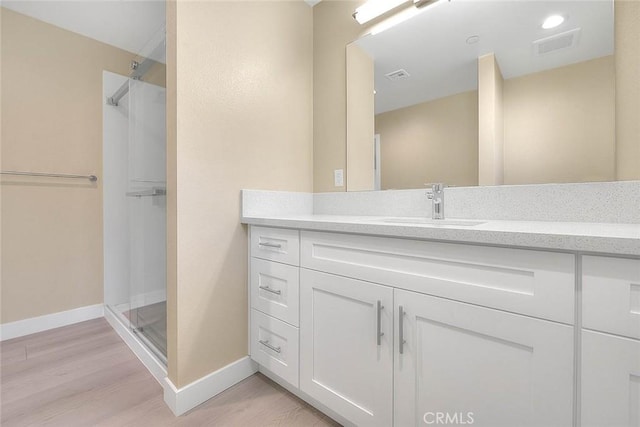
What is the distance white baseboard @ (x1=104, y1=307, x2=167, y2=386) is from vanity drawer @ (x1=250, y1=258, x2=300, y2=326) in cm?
58

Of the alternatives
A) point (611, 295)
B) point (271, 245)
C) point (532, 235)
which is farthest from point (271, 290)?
point (611, 295)

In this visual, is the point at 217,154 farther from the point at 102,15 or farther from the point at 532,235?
the point at 102,15

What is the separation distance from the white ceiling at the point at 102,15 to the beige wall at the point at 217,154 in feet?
2.07

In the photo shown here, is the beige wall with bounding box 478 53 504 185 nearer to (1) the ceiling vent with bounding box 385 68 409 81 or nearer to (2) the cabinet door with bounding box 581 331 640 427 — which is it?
(1) the ceiling vent with bounding box 385 68 409 81

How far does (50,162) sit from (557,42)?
124 inches

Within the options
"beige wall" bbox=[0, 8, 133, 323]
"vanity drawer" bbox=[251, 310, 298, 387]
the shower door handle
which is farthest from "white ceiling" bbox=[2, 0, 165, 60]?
"vanity drawer" bbox=[251, 310, 298, 387]

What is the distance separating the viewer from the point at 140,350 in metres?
1.68

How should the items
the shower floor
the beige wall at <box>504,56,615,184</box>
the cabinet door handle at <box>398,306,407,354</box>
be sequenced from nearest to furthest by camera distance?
1. the cabinet door handle at <box>398,306,407,354</box>
2. the beige wall at <box>504,56,615,184</box>
3. the shower floor

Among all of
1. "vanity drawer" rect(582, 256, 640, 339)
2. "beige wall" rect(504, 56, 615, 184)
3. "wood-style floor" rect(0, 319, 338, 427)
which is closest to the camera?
"vanity drawer" rect(582, 256, 640, 339)

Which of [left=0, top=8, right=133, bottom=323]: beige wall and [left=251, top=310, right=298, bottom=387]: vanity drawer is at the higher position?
[left=0, top=8, right=133, bottom=323]: beige wall

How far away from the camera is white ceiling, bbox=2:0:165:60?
1.90m

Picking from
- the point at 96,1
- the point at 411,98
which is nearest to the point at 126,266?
the point at 96,1

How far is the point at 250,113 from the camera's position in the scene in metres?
1.54

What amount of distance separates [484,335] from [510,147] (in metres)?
0.85
